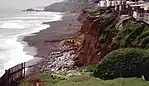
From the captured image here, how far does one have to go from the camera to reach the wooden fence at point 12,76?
22.0 meters

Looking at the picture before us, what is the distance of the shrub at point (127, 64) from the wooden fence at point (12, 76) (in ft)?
20.7

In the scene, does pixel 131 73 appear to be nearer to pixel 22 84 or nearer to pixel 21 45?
pixel 22 84

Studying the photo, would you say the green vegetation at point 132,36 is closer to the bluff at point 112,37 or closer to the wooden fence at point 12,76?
the bluff at point 112,37

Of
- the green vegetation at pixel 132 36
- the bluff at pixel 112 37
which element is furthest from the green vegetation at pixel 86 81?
the green vegetation at pixel 132 36

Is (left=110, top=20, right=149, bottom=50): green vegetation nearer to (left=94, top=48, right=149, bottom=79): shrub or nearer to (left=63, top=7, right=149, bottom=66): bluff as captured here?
(left=63, top=7, right=149, bottom=66): bluff

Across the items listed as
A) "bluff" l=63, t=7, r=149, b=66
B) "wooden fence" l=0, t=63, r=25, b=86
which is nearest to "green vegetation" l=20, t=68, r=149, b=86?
"wooden fence" l=0, t=63, r=25, b=86

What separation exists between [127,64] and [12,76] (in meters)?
8.12

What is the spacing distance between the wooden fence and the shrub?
631 centimetres

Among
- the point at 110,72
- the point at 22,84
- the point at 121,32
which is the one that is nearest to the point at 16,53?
the point at 121,32

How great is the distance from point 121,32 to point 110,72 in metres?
8.24

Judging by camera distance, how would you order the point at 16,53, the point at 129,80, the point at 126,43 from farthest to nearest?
the point at 16,53
the point at 126,43
the point at 129,80

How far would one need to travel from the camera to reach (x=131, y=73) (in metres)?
20.2

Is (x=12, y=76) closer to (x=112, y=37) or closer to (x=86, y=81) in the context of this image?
(x=86, y=81)

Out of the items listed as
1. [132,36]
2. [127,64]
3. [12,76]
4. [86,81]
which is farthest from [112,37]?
[86,81]
